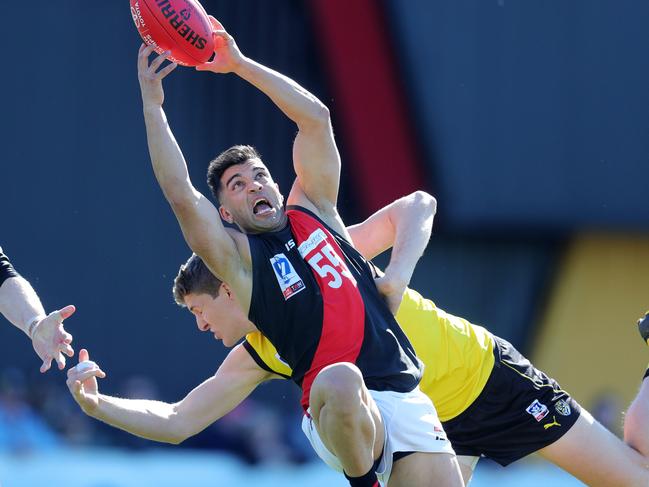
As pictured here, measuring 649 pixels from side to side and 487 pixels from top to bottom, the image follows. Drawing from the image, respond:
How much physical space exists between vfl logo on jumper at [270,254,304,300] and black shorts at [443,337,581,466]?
53.4 inches

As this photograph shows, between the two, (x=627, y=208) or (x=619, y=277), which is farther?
(x=619, y=277)

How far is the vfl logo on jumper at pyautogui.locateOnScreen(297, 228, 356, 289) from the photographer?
5027 mm

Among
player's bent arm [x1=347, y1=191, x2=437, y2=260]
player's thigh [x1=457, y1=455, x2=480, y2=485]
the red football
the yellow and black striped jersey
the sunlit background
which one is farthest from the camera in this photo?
the sunlit background

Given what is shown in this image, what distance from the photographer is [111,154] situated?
11.9 metres

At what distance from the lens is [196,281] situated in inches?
219

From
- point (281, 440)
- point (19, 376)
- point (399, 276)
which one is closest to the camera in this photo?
point (399, 276)

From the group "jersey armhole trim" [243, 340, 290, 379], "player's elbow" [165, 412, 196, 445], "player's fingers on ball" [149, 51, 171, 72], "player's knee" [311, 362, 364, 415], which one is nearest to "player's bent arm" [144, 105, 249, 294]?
"player's fingers on ball" [149, 51, 171, 72]

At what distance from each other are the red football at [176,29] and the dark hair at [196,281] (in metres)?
0.99

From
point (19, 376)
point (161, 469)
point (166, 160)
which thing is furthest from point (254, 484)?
point (19, 376)

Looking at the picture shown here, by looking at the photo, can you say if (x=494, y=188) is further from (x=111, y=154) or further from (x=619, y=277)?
(x=111, y=154)

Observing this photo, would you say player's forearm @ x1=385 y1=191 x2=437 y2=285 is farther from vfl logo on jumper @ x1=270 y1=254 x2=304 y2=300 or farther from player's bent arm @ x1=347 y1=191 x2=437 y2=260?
vfl logo on jumper @ x1=270 y1=254 x2=304 y2=300

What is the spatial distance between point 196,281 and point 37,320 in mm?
910

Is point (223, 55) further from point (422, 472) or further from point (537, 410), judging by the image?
point (537, 410)

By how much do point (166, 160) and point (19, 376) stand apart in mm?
6987
